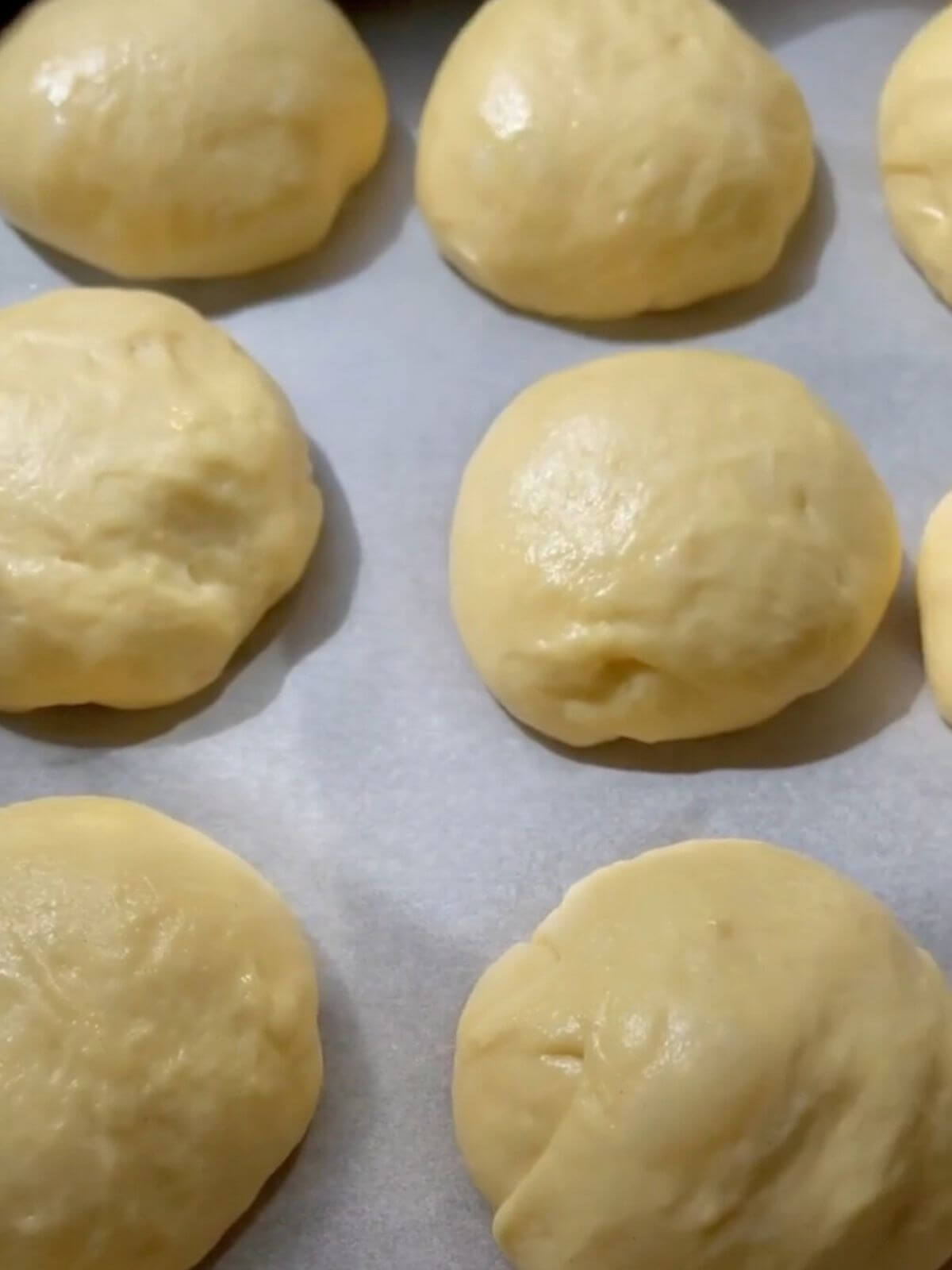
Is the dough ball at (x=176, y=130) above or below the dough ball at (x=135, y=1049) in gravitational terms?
above

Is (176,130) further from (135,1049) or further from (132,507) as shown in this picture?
(135,1049)

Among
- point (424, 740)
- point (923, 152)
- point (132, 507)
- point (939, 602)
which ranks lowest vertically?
point (424, 740)

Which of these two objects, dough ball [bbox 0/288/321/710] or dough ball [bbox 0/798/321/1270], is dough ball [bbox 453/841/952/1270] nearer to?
dough ball [bbox 0/798/321/1270]

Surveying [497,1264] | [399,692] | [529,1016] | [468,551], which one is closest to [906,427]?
[468,551]

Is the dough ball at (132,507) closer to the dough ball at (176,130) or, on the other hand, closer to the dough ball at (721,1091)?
the dough ball at (176,130)

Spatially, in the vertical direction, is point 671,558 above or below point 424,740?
above

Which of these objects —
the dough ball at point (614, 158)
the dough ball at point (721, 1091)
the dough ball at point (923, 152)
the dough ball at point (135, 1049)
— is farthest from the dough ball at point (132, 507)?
the dough ball at point (923, 152)

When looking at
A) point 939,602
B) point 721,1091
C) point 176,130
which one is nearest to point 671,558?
point 939,602

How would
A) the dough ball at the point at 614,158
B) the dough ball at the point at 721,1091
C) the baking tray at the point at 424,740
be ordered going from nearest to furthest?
the dough ball at the point at 721,1091
the baking tray at the point at 424,740
the dough ball at the point at 614,158
